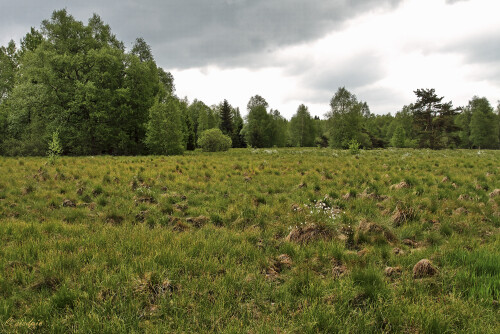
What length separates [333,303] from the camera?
3051mm

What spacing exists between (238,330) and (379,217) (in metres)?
5.39

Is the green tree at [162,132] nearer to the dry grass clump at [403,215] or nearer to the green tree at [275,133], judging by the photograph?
the dry grass clump at [403,215]

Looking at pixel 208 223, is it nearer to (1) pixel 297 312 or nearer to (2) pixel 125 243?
(2) pixel 125 243

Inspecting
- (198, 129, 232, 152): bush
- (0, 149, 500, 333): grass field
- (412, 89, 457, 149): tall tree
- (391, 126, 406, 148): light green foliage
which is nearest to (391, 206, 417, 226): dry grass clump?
(0, 149, 500, 333): grass field

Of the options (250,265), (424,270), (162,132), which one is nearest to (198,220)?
(250,265)

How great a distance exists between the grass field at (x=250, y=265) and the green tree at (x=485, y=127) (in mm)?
84072

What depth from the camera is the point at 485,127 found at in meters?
68.6

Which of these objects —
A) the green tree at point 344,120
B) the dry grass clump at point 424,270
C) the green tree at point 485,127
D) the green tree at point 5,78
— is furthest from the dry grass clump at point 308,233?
the green tree at point 485,127

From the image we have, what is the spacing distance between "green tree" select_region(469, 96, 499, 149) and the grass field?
84072mm

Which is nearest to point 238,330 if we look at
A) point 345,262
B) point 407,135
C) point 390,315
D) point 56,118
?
point 390,315

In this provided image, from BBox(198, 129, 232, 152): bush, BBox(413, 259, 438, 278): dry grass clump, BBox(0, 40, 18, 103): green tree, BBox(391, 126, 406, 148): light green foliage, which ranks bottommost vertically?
BBox(413, 259, 438, 278): dry grass clump

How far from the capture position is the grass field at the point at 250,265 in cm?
276

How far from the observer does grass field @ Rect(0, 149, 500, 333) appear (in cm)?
276

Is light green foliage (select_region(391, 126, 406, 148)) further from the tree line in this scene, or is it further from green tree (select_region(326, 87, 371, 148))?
the tree line
